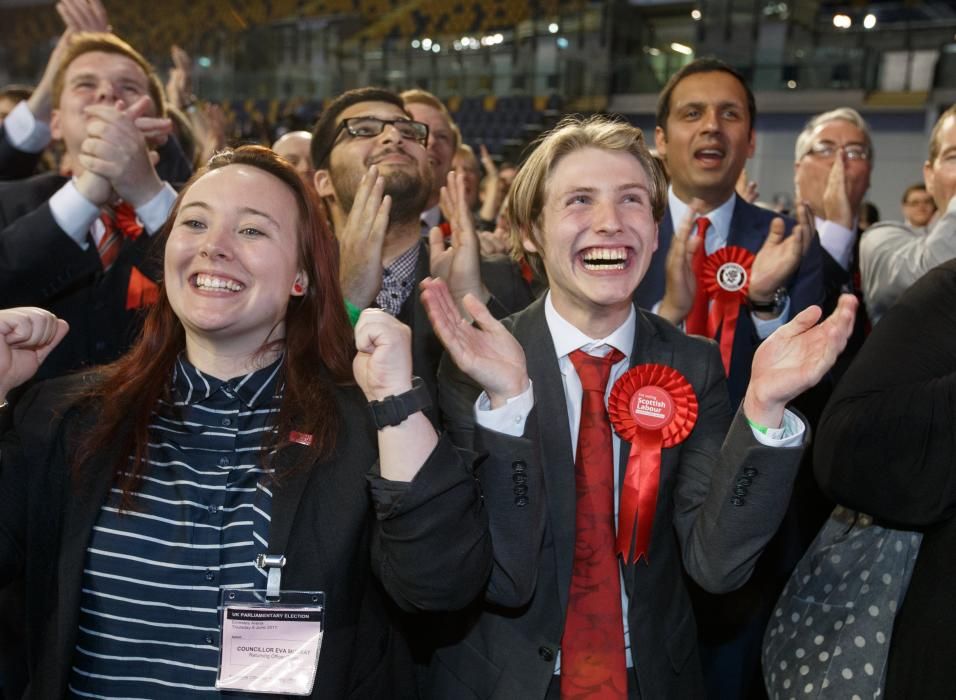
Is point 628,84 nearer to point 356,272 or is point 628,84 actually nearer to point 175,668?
point 356,272

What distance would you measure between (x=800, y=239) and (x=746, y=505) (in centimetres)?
105

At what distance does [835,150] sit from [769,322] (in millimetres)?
1254

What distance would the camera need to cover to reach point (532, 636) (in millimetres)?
1327

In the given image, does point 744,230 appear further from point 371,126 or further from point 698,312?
point 371,126

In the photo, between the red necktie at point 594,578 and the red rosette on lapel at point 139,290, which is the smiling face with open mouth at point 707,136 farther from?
the red rosette on lapel at point 139,290

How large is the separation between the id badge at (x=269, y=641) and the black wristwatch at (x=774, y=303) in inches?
53.8

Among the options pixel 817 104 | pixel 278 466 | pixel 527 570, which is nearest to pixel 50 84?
pixel 278 466

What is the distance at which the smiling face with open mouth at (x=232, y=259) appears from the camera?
1.38 meters

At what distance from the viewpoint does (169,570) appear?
4.17 feet

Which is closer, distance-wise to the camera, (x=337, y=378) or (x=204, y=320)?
(x=204, y=320)

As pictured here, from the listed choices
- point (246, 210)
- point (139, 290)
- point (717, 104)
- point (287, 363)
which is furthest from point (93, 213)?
point (717, 104)

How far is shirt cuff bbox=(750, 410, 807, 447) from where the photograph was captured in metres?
1.23

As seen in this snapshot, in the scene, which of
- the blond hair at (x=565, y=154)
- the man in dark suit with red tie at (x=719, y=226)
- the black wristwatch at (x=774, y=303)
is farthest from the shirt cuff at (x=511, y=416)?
the black wristwatch at (x=774, y=303)

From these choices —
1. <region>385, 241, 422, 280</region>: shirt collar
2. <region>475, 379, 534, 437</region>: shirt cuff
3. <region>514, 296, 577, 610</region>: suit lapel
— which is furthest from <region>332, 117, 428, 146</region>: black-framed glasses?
<region>475, 379, 534, 437</region>: shirt cuff
